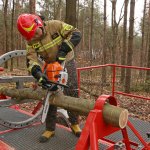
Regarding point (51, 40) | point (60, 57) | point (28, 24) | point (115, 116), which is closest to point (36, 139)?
point (60, 57)

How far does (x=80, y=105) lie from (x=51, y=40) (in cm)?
139

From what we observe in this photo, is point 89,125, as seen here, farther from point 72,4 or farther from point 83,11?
point 83,11

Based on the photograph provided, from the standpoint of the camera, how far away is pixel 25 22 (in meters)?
3.69

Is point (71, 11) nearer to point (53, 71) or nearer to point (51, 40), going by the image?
point (51, 40)

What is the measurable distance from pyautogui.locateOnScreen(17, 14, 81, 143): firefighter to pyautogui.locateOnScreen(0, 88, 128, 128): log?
0.91 feet

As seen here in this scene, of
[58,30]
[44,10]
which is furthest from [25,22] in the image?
[44,10]

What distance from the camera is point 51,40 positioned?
4.18 meters

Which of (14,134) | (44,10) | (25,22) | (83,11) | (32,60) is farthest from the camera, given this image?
(83,11)

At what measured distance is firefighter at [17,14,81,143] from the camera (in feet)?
12.2

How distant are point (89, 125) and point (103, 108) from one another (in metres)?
0.26

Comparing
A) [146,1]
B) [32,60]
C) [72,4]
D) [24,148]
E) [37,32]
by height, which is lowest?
[24,148]

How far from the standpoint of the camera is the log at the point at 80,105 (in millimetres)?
2842

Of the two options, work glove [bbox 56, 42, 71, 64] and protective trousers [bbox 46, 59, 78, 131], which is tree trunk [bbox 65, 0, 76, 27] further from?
work glove [bbox 56, 42, 71, 64]

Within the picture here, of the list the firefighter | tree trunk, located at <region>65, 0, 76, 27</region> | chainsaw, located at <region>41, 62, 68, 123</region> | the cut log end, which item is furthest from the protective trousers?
tree trunk, located at <region>65, 0, 76, 27</region>
